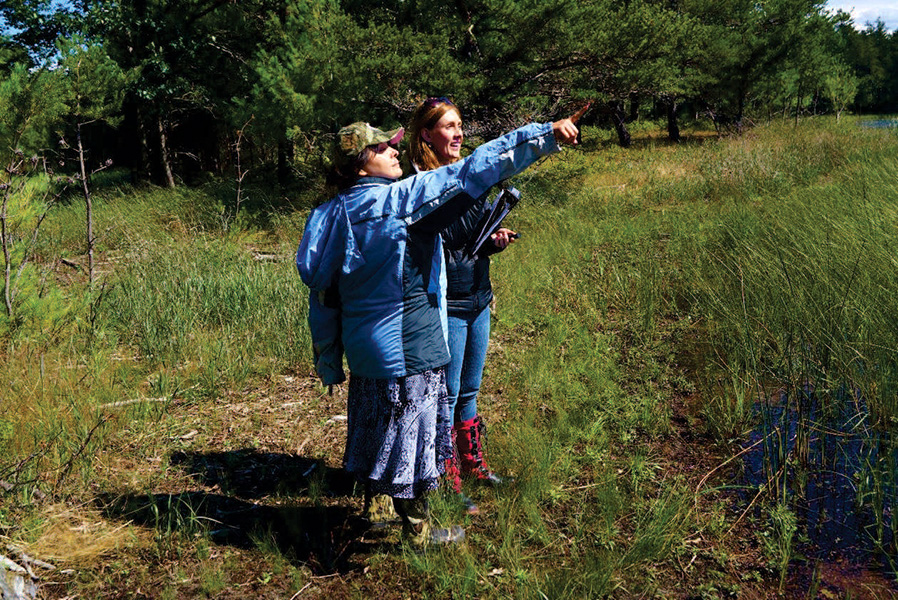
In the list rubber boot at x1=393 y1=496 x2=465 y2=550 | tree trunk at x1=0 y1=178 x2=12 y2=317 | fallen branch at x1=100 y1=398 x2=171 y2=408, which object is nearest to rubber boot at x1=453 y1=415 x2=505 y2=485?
rubber boot at x1=393 y1=496 x2=465 y2=550

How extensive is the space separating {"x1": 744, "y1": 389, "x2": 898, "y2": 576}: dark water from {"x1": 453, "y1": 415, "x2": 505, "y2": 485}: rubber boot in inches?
51.1

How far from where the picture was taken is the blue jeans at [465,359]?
259 cm

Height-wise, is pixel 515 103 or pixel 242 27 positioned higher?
pixel 242 27

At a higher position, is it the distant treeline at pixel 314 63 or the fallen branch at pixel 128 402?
the distant treeline at pixel 314 63

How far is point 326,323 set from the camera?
7.65 feet

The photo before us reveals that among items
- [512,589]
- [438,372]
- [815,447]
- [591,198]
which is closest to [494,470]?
[512,589]

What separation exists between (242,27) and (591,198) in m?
8.36

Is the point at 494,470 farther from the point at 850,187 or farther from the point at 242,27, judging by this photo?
the point at 242,27

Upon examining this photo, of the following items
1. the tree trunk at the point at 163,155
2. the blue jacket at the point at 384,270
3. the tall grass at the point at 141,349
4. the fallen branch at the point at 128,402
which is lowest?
the fallen branch at the point at 128,402

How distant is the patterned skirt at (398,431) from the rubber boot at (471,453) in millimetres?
556

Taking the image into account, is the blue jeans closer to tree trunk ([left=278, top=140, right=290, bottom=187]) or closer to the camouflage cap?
the camouflage cap

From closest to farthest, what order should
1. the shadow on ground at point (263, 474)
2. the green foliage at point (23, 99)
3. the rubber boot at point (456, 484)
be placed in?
the rubber boot at point (456, 484) → the shadow on ground at point (263, 474) → the green foliage at point (23, 99)

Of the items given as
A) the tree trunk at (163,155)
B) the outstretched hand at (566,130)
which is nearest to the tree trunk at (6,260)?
the outstretched hand at (566,130)

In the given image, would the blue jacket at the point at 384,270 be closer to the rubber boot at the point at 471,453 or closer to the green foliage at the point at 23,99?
the rubber boot at the point at 471,453
